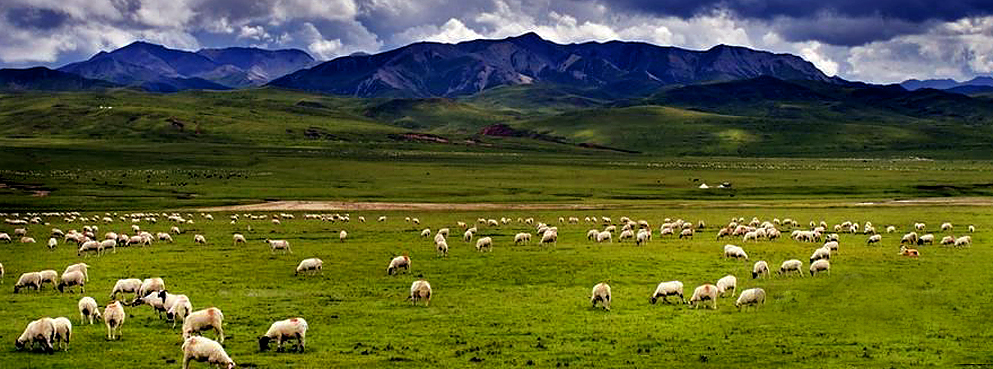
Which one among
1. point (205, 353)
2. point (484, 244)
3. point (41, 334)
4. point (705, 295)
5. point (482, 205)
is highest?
point (205, 353)

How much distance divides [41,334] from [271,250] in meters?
27.1

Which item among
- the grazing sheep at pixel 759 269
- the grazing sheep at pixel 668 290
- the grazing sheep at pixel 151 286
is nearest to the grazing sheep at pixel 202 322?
the grazing sheep at pixel 151 286

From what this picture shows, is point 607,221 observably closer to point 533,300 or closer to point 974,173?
point 533,300

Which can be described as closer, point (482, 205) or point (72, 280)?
point (72, 280)

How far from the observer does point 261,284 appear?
3741 centimetres

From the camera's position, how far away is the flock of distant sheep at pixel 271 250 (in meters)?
24.1

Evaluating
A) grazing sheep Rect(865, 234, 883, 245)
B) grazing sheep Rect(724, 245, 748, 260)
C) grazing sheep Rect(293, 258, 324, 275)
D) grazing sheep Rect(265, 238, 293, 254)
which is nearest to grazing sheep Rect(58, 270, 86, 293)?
grazing sheep Rect(293, 258, 324, 275)

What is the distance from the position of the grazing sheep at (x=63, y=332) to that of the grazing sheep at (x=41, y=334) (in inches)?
7.0

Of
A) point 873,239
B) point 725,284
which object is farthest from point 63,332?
point 873,239

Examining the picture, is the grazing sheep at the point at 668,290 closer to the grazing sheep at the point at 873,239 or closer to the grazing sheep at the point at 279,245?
the grazing sheep at the point at 279,245

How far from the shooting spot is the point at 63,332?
78.3 feet

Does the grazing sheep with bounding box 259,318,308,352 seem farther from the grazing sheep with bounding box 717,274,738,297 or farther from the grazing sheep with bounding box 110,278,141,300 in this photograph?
the grazing sheep with bounding box 717,274,738,297

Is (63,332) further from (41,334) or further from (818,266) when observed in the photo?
(818,266)

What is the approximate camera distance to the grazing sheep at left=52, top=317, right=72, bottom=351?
2381 cm
